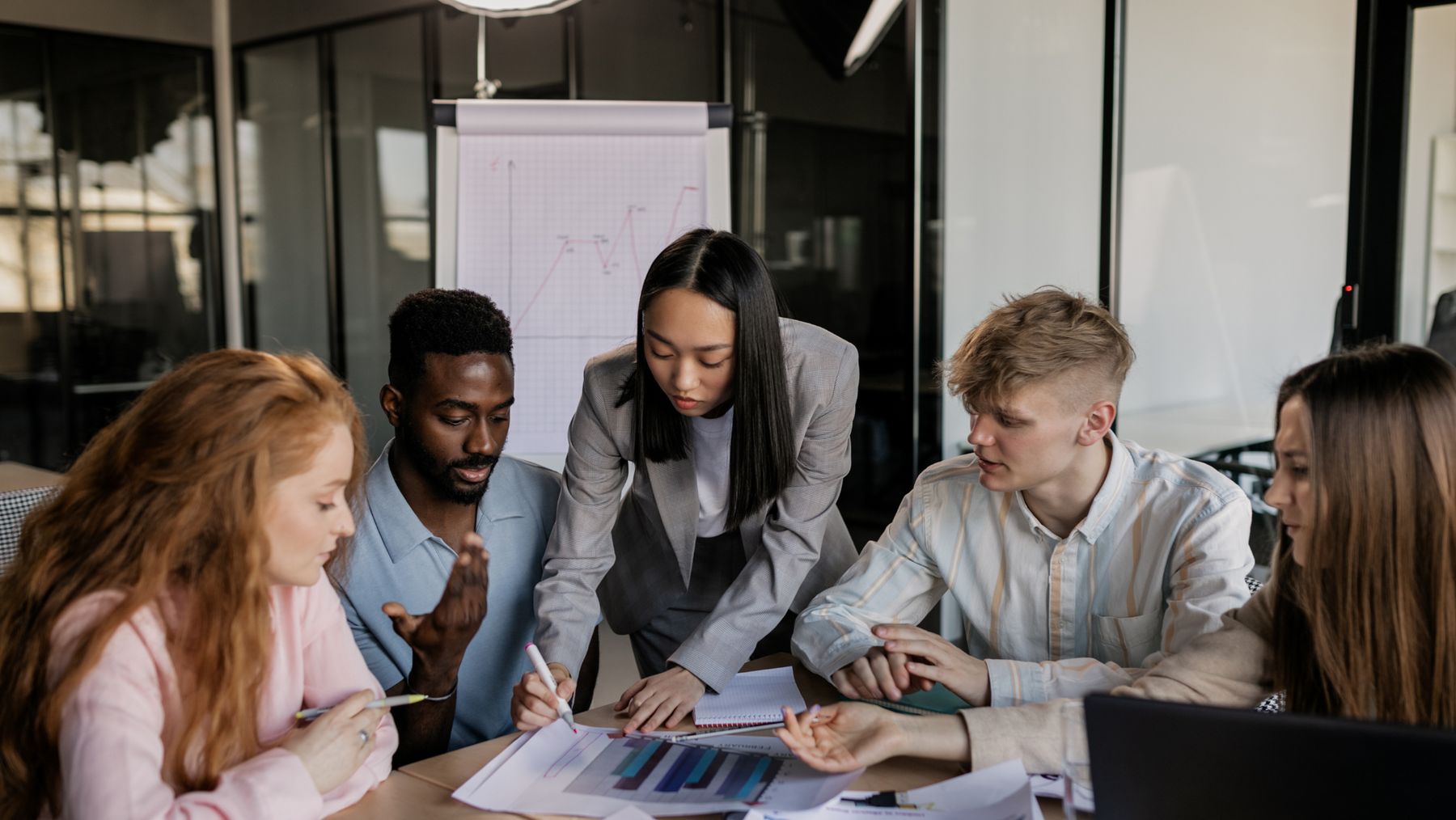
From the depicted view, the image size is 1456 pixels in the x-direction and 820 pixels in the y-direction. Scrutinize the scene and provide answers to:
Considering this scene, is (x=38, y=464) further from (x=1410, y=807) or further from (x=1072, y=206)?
(x=1410, y=807)

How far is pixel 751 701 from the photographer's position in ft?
5.35

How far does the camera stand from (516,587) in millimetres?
2010

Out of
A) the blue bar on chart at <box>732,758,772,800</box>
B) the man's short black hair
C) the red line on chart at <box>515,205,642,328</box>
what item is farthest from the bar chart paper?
the red line on chart at <box>515,205,642,328</box>

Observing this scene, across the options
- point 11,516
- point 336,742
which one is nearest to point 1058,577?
point 336,742

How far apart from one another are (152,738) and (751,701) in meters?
0.77

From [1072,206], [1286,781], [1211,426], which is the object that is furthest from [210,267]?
[1286,781]

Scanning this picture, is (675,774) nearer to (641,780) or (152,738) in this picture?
(641,780)

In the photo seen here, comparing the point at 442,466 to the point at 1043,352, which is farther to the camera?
the point at 442,466

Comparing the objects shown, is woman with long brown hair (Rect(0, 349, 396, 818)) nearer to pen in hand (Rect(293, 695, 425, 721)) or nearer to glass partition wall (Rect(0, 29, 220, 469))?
pen in hand (Rect(293, 695, 425, 721))

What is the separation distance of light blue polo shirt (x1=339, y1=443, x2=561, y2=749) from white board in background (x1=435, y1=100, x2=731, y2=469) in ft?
2.69

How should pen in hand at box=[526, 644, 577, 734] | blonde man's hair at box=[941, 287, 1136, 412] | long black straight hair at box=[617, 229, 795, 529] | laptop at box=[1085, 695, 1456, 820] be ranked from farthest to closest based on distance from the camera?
long black straight hair at box=[617, 229, 795, 529], blonde man's hair at box=[941, 287, 1136, 412], pen in hand at box=[526, 644, 577, 734], laptop at box=[1085, 695, 1456, 820]

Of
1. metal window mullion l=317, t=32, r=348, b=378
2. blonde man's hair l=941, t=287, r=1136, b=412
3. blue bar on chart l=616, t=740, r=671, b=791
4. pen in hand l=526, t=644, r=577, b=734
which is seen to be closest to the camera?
blue bar on chart l=616, t=740, r=671, b=791

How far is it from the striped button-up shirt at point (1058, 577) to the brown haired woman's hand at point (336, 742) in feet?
2.13

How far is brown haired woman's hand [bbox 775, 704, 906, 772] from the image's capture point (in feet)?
4.27
